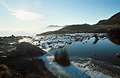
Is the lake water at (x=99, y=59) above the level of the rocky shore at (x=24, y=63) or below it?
below

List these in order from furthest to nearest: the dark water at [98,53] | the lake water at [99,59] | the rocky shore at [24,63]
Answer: the dark water at [98,53] → the lake water at [99,59] → the rocky shore at [24,63]

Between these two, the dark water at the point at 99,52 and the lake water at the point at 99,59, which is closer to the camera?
the lake water at the point at 99,59

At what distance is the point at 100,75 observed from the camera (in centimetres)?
780

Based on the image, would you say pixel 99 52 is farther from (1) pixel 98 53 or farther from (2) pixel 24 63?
(2) pixel 24 63

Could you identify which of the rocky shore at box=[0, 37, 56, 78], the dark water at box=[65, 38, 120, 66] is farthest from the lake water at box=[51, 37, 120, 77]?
the rocky shore at box=[0, 37, 56, 78]

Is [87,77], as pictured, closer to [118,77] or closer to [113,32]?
[118,77]

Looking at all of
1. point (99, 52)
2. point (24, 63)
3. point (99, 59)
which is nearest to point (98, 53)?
point (99, 52)

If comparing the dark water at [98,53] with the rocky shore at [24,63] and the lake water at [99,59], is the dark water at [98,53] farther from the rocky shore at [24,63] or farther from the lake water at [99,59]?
the rocky shore at [24,63]

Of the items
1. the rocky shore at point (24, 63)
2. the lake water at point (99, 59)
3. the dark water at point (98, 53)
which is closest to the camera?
the rocky shore at point (24, 63)

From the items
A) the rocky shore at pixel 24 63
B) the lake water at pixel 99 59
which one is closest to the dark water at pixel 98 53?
the lake water at pixel 99 59

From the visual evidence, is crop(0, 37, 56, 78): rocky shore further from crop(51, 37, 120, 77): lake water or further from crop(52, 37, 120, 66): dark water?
crop(52, 37, 120, 66): dark water

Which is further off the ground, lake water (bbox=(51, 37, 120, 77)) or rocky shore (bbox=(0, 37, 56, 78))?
rocky shore (bbox=(0, 37, 56, 78))

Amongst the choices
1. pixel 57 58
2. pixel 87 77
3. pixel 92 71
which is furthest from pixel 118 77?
pixel 57 58

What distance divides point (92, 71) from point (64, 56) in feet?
12.2
